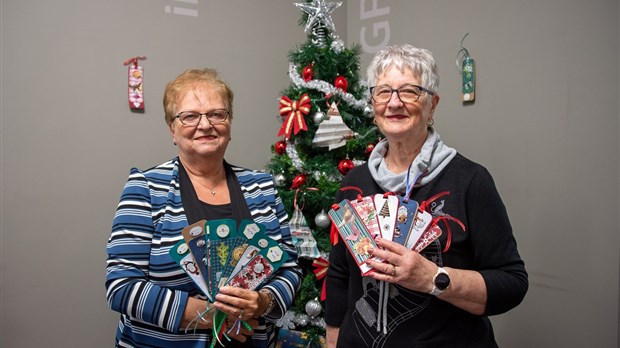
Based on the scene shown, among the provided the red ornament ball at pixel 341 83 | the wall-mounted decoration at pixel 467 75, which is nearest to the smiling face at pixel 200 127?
the red ornament ball at pixel 341 83

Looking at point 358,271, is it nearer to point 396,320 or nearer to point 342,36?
point 396,320

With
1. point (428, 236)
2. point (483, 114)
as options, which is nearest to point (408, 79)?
point (428, 236)

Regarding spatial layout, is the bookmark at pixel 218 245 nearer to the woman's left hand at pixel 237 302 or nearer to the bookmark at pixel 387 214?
the woman's left hand at pixel 237 302

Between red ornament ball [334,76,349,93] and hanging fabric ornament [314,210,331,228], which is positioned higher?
red ornament ball [334,76,349,93]

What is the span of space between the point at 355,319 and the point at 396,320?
5.8 inches

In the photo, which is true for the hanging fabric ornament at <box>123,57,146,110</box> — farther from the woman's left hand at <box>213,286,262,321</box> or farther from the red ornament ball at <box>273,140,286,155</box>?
the woman's left hand at <box>213,286,262,321</box>

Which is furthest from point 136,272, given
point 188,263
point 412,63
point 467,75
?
point 467,75

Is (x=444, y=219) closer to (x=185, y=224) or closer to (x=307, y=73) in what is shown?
(x=185, y=224)

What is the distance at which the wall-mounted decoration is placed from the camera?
2717 mm

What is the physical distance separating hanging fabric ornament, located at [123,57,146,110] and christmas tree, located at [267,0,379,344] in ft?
2.86

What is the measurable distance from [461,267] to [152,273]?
3.05 ft

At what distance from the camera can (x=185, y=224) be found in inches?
58.2

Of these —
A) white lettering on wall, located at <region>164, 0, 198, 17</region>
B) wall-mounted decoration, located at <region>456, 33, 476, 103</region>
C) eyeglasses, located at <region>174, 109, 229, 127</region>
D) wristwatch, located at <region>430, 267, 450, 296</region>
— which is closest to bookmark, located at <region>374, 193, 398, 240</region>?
wristwatch, located at <region>430, 267, 450, 296</region>
